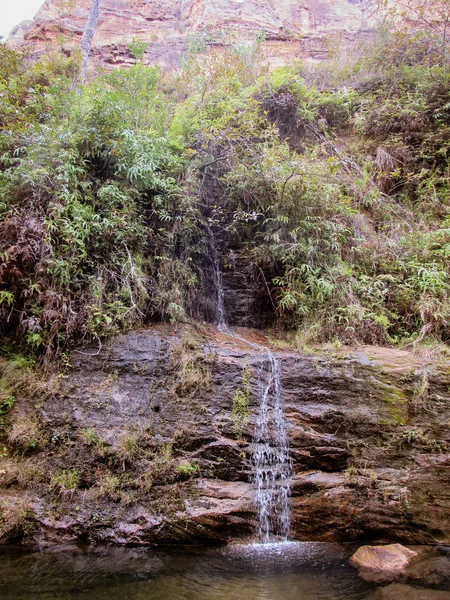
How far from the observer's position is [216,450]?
17.8 feet

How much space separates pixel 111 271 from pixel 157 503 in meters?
4.11

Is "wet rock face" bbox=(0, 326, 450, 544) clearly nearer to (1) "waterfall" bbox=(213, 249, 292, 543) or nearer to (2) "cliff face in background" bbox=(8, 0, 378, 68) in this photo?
(1) "waterfall" bbox=(213, 249, 292, 543)

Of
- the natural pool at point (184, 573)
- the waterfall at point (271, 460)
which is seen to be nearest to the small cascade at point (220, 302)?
the waterfall at point (271, 460)

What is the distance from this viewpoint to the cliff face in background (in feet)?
53.5

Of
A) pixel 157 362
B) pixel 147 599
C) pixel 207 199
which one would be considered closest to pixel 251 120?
pixel 207 199

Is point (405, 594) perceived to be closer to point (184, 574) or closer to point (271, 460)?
point (271, 460)

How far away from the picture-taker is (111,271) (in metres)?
6.80

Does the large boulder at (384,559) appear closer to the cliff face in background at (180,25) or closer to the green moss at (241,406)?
the green moss at (241,406)

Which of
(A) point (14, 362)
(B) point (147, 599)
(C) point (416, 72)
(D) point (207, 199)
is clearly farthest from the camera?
(C) point (416, 72)

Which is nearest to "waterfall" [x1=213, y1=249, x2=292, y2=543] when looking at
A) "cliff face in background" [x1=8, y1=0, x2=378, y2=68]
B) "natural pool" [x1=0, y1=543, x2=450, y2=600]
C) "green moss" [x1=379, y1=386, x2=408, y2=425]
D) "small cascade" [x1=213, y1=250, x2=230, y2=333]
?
"natural pool" [x1=0, y1=543, x2=450, y2=600]

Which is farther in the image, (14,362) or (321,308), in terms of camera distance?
(321,308)

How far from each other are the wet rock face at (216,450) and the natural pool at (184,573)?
243 millimetres

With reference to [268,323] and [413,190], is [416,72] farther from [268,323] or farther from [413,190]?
[268,323]

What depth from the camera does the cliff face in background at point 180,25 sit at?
1631 cm
